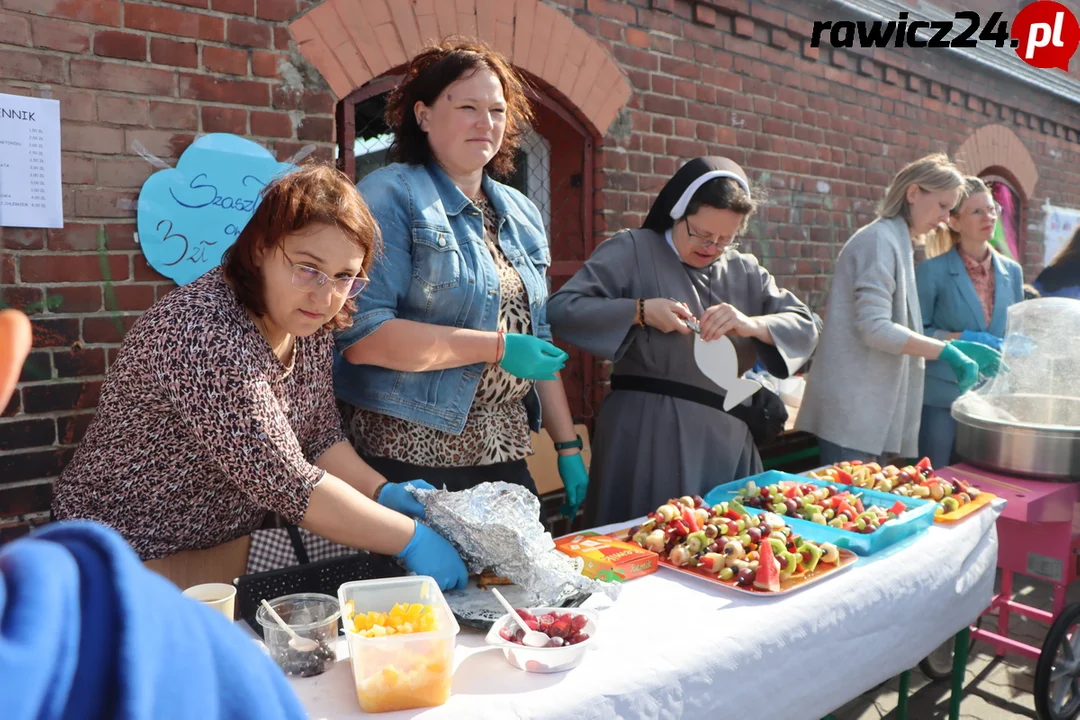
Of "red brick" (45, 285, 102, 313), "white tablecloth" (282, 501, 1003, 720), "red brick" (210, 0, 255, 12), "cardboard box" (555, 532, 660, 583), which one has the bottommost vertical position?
"white tablecloth" (282, 501, 1003, 720)

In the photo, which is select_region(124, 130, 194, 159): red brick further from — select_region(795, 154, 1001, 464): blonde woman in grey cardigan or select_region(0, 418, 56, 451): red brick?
select_region(795, 154, 1001, 464): blonde woman in grey cardigan

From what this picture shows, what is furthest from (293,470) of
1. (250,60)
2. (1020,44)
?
(1020,44)

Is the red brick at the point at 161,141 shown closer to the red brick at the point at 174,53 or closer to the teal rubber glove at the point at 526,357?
the red brick at the point at 174,53

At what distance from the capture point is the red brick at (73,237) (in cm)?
237

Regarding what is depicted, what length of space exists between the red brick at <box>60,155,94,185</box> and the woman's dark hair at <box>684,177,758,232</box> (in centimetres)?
186

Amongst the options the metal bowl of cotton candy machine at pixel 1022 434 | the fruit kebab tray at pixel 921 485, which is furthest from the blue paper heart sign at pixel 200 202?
the metal bowl of cotton candy machine at pixel 1022 434

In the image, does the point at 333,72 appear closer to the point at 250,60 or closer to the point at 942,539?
the point at 250,60

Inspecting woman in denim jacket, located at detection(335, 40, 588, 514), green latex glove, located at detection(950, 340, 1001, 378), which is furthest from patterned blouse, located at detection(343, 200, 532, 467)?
green latex glove, located at detection(950, 340, 1001, 378)

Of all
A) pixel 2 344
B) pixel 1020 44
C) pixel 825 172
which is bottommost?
pixel 2 344

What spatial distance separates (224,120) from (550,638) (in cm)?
205

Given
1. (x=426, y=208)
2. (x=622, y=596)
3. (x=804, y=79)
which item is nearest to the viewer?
(x=622, y=596)

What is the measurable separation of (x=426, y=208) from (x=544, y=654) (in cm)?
117

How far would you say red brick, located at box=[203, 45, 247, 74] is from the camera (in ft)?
8.58

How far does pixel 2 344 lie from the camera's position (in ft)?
1.50
